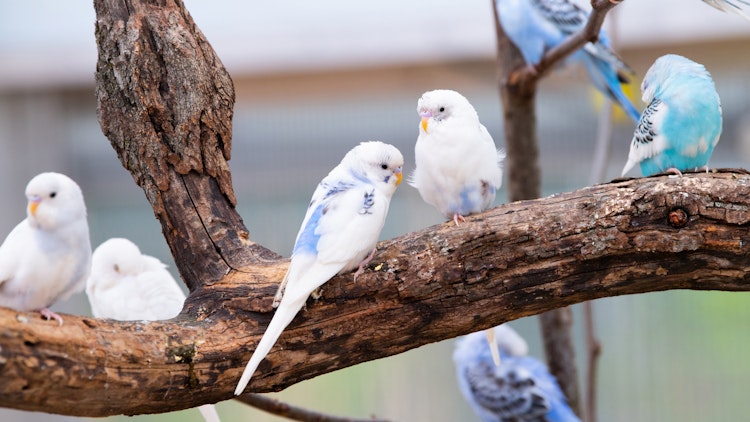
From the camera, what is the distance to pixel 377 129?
12.9 ft

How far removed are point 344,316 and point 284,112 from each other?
241 cm

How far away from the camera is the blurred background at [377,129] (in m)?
3.57

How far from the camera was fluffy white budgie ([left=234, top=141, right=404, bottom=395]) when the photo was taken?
61.6 inches

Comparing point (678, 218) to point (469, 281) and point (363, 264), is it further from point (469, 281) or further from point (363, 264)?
point (363, 264)

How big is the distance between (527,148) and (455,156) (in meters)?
0.95

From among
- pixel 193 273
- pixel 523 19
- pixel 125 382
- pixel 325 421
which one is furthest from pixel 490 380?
pixel 125 382

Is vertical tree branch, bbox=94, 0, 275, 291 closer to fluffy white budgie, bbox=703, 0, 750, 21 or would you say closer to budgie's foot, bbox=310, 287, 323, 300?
budgie's foot, bbox=310, 287, 323, 300

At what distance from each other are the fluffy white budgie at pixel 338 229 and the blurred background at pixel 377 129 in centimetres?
193

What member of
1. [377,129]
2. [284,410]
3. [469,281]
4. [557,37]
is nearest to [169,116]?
[469,281]

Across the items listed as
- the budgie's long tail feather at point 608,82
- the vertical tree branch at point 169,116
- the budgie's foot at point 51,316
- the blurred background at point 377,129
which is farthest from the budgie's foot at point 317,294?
the blurred background at point 377,129

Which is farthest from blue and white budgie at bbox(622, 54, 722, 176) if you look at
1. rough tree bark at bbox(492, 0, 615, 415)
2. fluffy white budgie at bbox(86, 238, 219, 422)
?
fluffy white budgie at bbox(86, 238, 219, 422)

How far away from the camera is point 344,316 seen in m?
1.67

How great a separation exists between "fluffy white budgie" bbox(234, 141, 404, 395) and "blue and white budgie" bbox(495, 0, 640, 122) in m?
1.09

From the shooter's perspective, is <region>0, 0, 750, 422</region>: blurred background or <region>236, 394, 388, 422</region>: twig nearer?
<region>236, 394, 388, 422</region>: twig
